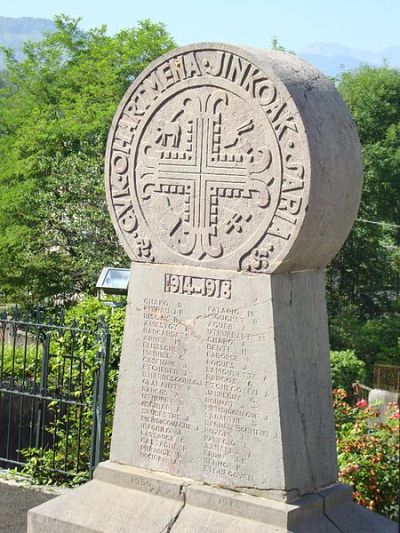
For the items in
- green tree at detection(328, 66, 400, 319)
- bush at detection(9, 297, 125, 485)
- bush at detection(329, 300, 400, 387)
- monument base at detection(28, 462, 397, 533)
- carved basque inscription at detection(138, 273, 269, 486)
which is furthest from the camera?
green tree at detection(328, 66, 400, 319)

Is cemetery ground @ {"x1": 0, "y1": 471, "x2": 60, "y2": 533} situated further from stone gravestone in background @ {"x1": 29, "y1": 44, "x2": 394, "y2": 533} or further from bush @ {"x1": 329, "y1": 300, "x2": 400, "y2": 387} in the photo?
bush @ {"x1": 329, "y1": 300, "x2": 400, "y2": 387}

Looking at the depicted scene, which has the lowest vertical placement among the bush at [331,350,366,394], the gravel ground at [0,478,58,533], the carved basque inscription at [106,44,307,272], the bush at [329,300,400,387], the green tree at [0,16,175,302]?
the gravel ground at [0,478,58,533]

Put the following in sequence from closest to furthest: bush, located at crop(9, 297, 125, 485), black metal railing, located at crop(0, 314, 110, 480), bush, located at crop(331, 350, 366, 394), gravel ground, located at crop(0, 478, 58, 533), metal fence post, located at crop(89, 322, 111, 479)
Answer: gravel ground, located at crop(0, 478, 58, 533) < metal fence post, located at crop(89, 322, 111, 479) < black metal railing, located at crop(0, 314, 110, 480) < bush, located at crop(9, 297, 125, 485) < bush, located at crop(331, 350, 366, 394)

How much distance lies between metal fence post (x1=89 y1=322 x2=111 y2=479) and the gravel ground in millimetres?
469

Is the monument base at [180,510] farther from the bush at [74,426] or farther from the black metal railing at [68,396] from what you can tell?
the bush at [74,426]

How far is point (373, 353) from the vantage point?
27859 millimetres

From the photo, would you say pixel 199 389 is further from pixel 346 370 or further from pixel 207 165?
pixel 346 370

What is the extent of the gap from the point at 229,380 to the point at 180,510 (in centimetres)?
80

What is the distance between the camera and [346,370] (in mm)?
21141

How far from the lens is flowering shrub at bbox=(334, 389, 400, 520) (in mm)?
6426

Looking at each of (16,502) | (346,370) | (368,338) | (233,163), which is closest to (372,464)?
(233,163)

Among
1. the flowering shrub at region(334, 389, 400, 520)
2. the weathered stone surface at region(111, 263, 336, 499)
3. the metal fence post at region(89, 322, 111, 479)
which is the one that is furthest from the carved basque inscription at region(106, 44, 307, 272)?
the metal fence post at region(89, 322, 111, 479)

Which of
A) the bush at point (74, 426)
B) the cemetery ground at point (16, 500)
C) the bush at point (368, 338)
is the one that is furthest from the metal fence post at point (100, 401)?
the bush at point (368, 338)

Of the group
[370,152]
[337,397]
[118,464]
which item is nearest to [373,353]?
[370,152]
